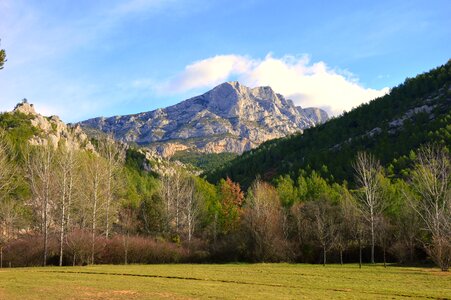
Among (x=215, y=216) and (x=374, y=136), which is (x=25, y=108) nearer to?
(x=215, y=216)

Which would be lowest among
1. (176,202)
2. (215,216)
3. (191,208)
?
(215,216)

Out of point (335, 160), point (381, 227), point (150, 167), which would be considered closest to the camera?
point (381, 227)

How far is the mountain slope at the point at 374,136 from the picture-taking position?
106875 mm

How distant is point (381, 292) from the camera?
74.4ft

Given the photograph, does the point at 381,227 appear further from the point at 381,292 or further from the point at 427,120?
the point at 427,120

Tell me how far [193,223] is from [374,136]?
262 ft

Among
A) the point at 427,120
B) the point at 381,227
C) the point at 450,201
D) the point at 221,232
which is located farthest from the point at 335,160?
the point at 450,201

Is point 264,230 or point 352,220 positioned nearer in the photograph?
point 352,220

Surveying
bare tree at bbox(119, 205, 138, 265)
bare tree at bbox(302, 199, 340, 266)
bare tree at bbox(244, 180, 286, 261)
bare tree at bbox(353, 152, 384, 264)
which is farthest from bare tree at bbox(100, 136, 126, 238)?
bare tree at bbox(353, 152, 384, 264)

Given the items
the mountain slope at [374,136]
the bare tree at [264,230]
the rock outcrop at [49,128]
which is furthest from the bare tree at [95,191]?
the rock outcrop at [49,128]

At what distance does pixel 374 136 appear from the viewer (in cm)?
12962

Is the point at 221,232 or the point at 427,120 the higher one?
the point at 427,120

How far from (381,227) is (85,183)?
150 feet

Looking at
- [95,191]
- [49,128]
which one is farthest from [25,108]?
[95,191]
